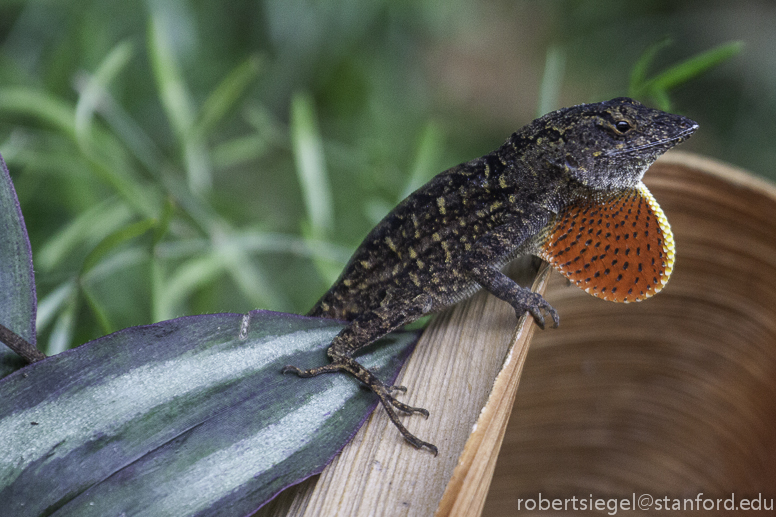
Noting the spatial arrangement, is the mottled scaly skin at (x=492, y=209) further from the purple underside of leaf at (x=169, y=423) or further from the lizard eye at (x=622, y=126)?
the purple underside of leaf at (x=169, y=423)

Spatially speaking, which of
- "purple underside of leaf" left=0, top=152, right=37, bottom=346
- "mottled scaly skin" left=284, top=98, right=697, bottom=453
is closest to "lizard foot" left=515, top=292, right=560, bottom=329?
"mottled scaly skin" left=284, top=98, right=697, bottom=453

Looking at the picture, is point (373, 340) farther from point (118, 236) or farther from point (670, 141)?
point (670, 141)

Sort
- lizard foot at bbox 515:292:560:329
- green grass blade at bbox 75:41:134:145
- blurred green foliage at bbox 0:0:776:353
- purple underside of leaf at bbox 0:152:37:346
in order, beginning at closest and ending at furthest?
purple underside of leaf at bbox 0:152:37:346
lizard foot at bbox 515:292:560:329
green grass blade at bbox 75:41:134:145
blurred green foliage at bbox 0:0:776:353

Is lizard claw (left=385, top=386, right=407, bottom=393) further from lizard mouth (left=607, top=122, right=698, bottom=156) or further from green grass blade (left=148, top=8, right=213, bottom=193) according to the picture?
green grass blade (left=148, top=8, right=213, bottom=193)

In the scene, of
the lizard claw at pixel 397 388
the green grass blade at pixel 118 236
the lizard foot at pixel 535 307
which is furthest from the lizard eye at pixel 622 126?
the green grass blade at pixel 118 236

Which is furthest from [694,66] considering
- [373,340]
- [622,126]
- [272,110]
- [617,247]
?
[272,110]

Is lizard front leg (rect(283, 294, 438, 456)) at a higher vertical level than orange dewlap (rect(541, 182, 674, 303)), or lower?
lower

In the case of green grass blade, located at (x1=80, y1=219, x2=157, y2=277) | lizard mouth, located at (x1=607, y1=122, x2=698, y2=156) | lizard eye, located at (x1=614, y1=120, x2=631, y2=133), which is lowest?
green grass blade, located at (x1=80, y1=219, x2=157, y2=277)

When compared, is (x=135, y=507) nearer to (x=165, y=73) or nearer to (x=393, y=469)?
(x=393, y=469)

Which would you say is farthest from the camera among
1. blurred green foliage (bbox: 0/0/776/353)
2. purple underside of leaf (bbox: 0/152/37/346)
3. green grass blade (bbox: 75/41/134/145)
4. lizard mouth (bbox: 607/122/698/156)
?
blurred green foliage (bbox: 0/0/776/353)
